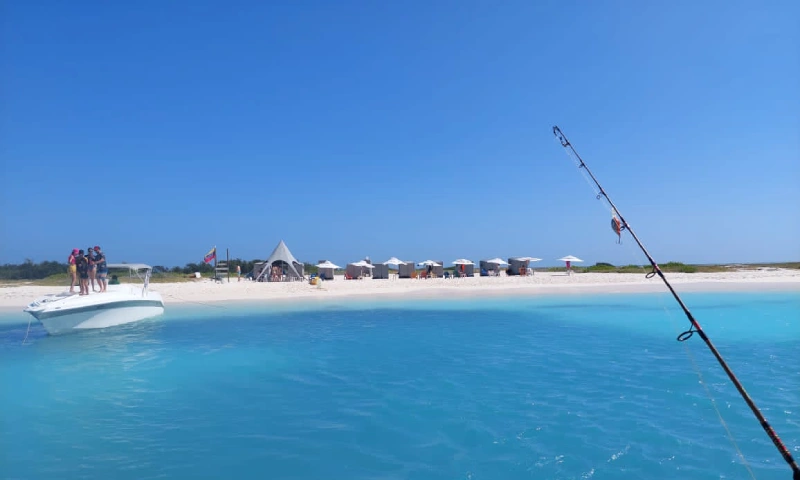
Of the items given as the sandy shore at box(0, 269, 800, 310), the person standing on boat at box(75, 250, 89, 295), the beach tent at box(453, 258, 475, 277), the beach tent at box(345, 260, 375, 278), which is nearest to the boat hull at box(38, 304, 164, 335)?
the person standing on boat at box(75, 250, 89, 295)

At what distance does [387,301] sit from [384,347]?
1312cm

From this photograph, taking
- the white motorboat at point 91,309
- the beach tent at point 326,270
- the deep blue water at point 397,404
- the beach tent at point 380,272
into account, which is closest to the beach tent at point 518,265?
the beach tent at point 380,272

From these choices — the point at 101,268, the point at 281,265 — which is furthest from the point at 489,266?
the point at 101,268

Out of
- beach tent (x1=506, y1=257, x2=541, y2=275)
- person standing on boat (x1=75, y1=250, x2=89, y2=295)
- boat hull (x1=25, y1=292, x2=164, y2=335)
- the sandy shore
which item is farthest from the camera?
beach tent (x1=506, y1=257, x2=541, y2=275)

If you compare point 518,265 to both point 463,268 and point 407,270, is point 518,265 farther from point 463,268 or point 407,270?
point 407,270

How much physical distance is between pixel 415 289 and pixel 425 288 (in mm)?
813

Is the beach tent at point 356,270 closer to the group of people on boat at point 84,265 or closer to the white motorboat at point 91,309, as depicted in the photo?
the white motorboat at point 91,309

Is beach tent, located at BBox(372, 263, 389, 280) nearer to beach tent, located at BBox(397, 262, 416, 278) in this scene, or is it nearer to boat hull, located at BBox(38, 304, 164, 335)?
beach tent, located at BBox(397, 262, 416, 278)

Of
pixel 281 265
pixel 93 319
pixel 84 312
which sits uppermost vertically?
pixel 281 265

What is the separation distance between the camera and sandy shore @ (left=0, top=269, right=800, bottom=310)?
27312 millimetres

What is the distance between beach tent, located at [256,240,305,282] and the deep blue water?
20.9 meters

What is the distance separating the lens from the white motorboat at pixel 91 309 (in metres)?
15.0

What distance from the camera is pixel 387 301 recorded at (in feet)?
84.9

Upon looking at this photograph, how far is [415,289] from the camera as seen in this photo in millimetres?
32219
